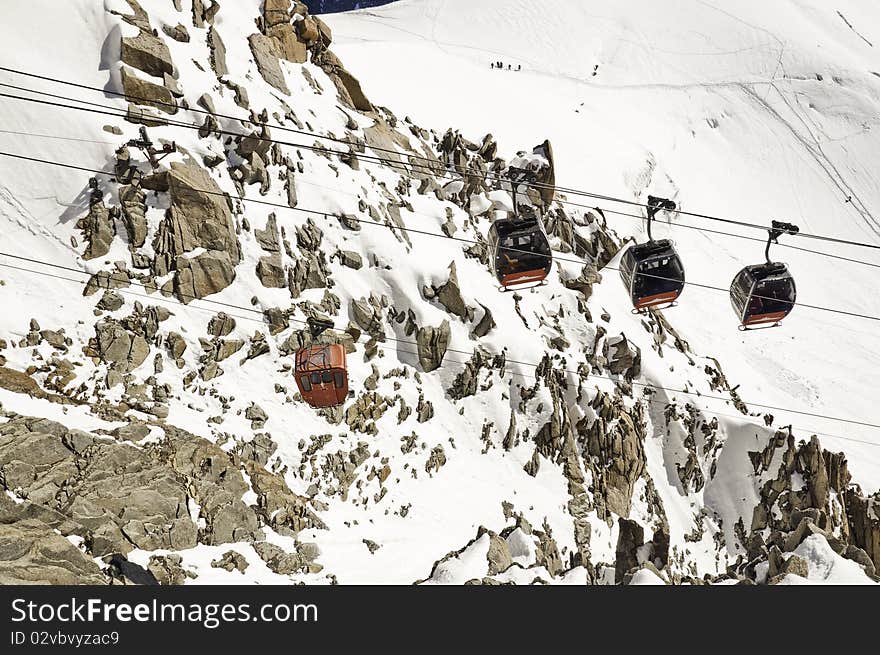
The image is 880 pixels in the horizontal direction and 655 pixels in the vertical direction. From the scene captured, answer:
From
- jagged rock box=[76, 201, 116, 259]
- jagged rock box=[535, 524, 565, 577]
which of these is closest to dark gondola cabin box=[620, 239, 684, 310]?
jagged rock box=[535, 524, 565, 577]

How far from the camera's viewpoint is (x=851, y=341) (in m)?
51.5

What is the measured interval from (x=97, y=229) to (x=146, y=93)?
607cm

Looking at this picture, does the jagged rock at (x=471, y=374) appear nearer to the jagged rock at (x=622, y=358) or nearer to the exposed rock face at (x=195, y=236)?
the jagged rock at (x=622, y=358)

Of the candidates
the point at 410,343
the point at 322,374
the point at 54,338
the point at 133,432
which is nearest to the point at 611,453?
the point at 410,343

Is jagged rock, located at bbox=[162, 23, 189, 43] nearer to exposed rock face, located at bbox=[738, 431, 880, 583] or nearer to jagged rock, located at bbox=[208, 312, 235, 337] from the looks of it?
jagged rock, located at bbox=[208, 312, 235, 337]

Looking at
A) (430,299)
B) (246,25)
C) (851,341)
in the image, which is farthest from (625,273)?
(851,341)

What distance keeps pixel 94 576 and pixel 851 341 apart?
162 ft

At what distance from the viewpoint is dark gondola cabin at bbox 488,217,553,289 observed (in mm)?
23484

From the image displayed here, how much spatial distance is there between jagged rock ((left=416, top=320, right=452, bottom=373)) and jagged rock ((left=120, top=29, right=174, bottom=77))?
14.4m

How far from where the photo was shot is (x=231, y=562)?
73.4ft

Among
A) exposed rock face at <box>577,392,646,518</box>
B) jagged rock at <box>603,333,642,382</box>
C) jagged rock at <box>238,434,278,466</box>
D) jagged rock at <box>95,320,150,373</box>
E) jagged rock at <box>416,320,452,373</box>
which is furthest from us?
jagged rock at <box>603,333,642,382</box>

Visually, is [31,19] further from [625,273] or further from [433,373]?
[625,273]

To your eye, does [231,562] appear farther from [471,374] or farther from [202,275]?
[471,374]

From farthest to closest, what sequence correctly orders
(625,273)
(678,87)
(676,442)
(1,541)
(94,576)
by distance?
(678,87) → (676,442) → (625,273) → (94,576) → (1,541)
